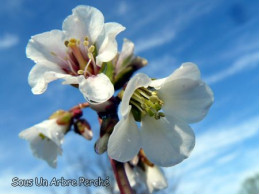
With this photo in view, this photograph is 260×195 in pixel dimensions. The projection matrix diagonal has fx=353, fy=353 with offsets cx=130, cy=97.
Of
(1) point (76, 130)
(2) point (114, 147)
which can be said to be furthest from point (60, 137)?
(2) point (114, 147)

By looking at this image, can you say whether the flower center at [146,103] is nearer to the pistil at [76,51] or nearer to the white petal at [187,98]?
the white petal at [187,98]

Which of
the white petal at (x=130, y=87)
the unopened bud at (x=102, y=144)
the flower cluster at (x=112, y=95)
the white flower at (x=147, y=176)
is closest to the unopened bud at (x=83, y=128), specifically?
the flower cluster at (x=112, y=95)

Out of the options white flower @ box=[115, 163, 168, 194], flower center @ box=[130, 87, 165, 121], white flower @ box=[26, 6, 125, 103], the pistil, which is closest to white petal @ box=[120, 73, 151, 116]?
flower center @ box=[130, 87, 165, 121]

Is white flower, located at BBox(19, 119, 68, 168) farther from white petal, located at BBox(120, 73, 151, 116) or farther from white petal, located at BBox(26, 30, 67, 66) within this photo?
white petal, located at BBox(120, 73, 151, 116)

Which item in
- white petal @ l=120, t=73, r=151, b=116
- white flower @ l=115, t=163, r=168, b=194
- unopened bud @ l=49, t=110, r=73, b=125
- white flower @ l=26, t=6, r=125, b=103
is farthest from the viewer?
white flower @ l=115, t=163, r=168, b=194

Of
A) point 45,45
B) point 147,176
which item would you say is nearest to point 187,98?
point 45,45

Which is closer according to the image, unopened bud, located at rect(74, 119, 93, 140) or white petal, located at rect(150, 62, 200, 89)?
white petal, located at rect(150, 62, 200, 89)

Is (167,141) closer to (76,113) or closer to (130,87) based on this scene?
(130,87)
